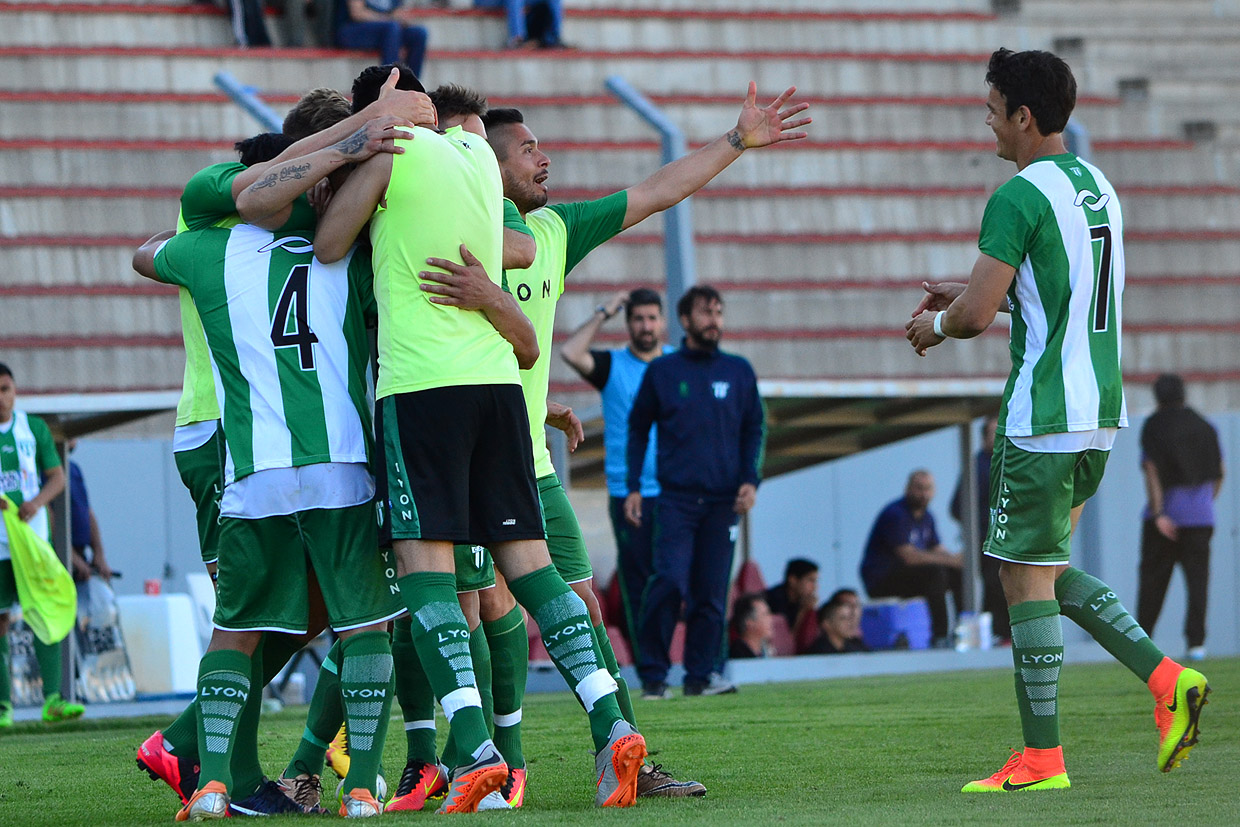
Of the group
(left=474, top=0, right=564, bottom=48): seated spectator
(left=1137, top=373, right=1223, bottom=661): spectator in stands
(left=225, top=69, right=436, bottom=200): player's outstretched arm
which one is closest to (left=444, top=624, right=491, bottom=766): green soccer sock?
(left=225, top=69, right=436, bottom=200): player's outstretched arm

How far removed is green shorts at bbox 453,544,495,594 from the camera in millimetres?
4898

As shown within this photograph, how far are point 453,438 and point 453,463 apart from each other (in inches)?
2.4

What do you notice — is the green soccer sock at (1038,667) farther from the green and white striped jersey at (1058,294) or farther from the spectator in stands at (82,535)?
the spectator in stands at (82,535)

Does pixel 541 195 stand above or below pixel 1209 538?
above

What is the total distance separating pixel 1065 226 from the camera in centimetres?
480

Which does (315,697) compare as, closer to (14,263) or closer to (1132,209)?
(14,263)

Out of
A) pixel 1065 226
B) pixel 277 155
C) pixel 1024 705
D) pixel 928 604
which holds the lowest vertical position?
pixel 928 604

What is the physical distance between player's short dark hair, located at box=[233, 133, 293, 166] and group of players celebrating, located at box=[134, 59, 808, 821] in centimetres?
10

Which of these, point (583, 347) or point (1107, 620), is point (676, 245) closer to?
point (583, 347)

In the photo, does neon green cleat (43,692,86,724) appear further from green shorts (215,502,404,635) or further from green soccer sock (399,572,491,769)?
green soccer sock (399,572,491,769)

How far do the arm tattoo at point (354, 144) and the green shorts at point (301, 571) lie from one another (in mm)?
857

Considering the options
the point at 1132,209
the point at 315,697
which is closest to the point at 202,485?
the point at 315,697

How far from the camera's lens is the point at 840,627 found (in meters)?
12.8

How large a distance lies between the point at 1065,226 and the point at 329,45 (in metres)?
14.2
